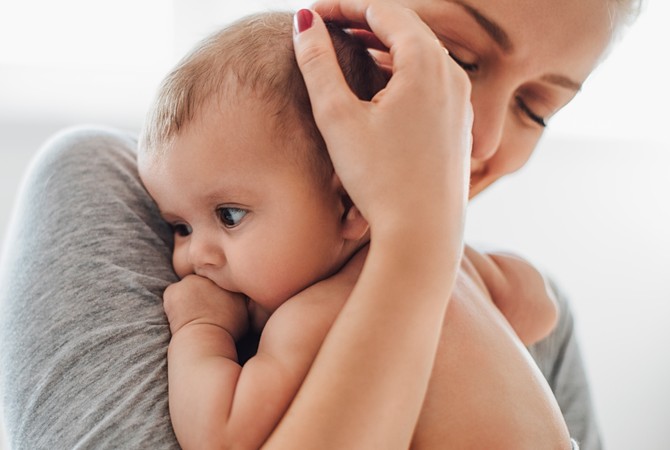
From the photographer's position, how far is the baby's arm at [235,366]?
69 cm

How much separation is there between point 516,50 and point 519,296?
1.24 feet

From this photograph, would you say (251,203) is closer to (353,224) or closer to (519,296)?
(353,224)

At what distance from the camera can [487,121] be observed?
3.32 feet

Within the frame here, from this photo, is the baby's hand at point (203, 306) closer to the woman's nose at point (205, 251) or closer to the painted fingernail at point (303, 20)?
the woman's nose at point (205, 251)

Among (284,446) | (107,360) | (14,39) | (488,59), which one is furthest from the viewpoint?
(14,39)

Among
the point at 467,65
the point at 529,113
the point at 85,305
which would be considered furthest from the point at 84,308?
the point at 529,113

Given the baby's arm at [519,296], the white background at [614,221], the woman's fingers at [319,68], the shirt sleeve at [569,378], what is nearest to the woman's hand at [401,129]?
the woman's fingers at [319,68]

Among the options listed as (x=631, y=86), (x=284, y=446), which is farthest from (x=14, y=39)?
(x=631, y=86)

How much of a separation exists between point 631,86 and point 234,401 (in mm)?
2506

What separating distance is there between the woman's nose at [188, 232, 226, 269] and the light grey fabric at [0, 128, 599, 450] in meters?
0.06

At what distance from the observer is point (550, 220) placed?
265cm

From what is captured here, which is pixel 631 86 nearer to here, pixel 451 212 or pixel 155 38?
pixel 155 38

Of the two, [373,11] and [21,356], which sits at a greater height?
[373,11]

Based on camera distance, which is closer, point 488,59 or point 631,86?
point 488,59
